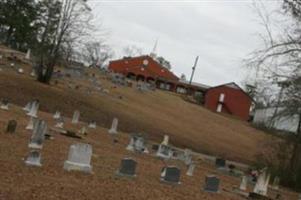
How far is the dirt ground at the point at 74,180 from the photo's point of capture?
977cm

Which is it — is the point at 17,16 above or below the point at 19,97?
above

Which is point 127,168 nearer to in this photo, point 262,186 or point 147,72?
point 262,186

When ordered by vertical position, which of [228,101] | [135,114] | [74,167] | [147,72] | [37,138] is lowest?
[74,167]

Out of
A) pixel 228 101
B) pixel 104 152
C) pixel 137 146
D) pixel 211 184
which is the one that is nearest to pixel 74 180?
pixel 211 184

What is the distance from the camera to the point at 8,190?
918cm

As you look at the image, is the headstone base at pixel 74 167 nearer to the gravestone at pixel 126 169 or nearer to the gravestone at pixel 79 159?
the gravestone at pixel 79 159

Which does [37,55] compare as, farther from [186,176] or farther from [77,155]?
[77,155]

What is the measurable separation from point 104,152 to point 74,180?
5.73 metres

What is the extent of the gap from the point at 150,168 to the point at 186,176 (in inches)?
51.5

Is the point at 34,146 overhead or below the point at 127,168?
below

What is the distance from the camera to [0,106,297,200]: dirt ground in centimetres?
977

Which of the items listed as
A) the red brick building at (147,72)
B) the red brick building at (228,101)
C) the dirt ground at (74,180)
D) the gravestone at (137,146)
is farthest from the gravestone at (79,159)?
the red brick building at (147,72)

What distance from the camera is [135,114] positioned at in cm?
3878

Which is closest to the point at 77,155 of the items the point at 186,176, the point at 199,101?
the point at 186,176
